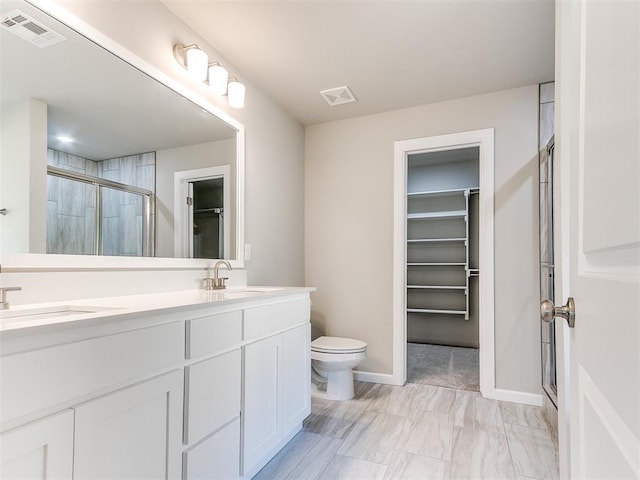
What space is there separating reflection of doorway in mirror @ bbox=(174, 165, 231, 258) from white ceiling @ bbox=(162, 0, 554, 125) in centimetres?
76

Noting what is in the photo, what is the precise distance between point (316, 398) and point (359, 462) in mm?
898

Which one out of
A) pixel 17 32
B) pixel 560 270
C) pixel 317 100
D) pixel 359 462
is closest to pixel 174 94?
pixel 17 32

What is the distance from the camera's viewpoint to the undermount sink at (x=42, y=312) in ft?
3.58

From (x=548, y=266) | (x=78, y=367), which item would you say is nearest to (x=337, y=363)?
(x=548, y=266)

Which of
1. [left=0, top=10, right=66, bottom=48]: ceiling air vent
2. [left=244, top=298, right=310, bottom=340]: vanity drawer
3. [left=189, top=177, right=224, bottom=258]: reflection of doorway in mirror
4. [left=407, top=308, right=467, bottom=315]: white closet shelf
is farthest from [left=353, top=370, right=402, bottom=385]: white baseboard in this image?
[left=0, top=10, right=66, bottom=48]: ceiling air vent

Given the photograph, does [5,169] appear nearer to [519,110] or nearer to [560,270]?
[560,270]

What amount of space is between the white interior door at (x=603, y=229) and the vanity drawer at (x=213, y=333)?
112 cm

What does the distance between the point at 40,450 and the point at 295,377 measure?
136 cm

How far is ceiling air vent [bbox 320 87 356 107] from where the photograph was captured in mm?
2701

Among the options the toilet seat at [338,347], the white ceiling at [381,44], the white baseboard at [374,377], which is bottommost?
the white baseboard at [374,377]

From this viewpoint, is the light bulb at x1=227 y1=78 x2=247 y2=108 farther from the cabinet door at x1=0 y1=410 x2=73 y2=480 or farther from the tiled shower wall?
the cabinet door at x1=0 y1=410 x2=73 y2=480

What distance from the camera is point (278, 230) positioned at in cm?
291

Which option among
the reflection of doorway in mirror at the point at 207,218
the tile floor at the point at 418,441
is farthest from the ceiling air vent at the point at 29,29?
the tile floor at the point at 418,441

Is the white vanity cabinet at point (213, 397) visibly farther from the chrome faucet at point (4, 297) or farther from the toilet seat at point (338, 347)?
the toilet seat at point (338, 347)
